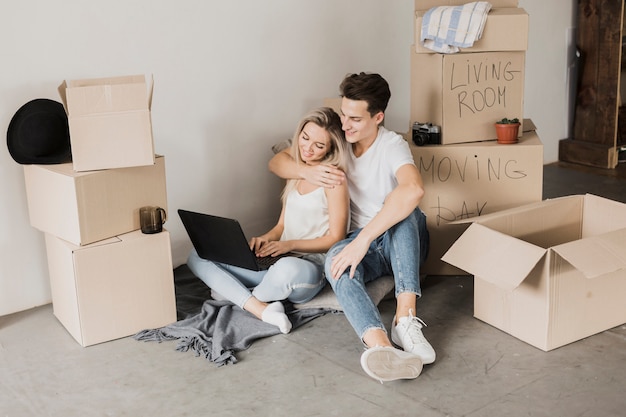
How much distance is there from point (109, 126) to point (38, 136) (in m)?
0.33

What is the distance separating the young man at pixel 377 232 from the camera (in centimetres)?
238

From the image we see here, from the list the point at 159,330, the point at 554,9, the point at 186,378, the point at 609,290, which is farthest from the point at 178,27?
the point at 554,9

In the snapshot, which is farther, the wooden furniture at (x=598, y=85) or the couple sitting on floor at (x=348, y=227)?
the wooden furniture at (x=598, y=85)

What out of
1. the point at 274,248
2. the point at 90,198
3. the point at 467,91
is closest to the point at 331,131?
the point at 274,248

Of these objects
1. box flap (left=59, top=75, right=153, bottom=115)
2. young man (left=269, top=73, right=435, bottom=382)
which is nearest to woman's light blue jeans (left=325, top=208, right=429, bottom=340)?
young man (left=269, top=73, right=435, bottom=382)

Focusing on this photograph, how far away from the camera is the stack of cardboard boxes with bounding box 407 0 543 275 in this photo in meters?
3.05

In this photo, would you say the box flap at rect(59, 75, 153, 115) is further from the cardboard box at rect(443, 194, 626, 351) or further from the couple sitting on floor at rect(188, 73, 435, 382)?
the cardboard box at rect(443, 194, 626, 351)

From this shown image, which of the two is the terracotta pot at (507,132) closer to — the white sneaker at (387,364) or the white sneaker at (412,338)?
the white sneaker at (412,338)

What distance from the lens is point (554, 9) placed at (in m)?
4.64

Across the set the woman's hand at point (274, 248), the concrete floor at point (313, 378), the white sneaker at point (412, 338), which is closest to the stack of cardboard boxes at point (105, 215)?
the concrete floor at point (313, 378)

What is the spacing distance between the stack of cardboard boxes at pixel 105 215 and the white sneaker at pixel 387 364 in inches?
32.9

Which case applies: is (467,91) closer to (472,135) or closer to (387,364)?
(472,135)

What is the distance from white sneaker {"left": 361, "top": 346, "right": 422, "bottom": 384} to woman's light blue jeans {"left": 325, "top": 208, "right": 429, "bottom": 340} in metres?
0.15

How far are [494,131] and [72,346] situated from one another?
1838 mm
